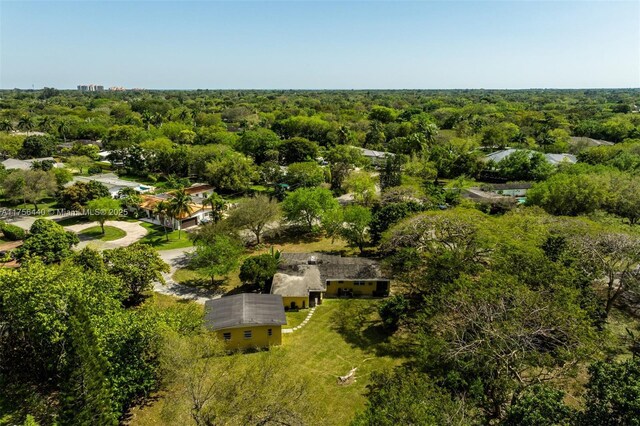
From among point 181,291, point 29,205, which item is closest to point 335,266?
point 181,291

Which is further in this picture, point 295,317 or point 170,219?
point 170,219

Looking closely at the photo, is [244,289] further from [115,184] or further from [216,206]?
[115,184]

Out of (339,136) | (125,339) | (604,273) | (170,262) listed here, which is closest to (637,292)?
(604,273)

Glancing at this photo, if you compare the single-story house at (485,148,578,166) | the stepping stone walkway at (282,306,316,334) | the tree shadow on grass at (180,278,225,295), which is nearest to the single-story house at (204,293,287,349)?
the stepping stone walkway at (282,306,316,334)

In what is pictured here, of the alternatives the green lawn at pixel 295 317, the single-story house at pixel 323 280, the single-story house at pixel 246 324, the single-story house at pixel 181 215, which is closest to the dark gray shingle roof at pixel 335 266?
the single-story house at pixel 323 280

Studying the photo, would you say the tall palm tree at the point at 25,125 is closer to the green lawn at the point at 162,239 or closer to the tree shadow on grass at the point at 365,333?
the green lawn at the point at 162,239
